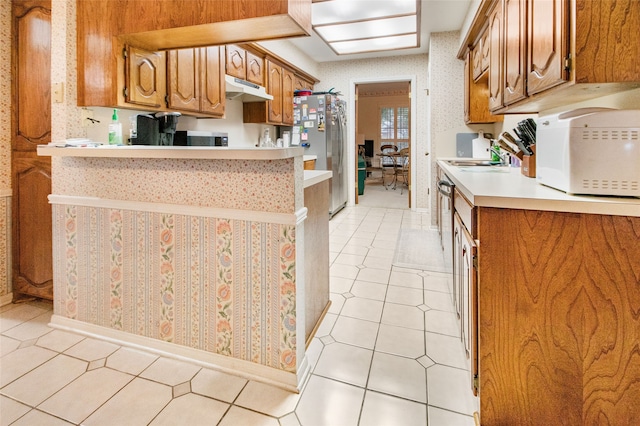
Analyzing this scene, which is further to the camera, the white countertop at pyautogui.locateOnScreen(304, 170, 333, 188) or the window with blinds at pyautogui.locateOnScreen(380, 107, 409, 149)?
the window with blinds at pyautogui.locateOnScreen(380, 107, 409, 149)

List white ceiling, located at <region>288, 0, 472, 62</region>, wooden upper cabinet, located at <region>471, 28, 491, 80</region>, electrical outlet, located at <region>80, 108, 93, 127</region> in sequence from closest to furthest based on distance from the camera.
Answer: electrical outlet, located at <region>80, 108, 93, 127</region> < wooden upper cabinet, located at <region>471, 28, 491, 80</region> < white ceiling, located at <region>288, 0, 472, 62</region>

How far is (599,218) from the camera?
3.61 feet

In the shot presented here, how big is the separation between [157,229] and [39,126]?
4.18 feet

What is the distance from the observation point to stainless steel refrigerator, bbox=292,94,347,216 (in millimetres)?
5066

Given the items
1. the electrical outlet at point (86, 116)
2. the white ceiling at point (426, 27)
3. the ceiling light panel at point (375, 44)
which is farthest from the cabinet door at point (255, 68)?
the electrical outlet at point (86, 116)

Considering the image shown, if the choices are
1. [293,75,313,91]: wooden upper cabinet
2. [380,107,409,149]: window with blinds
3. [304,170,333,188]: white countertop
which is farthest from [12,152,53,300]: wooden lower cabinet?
[380,107,409,149]: window with blinds

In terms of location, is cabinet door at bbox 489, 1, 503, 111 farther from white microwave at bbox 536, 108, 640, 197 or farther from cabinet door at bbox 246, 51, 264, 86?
cabinet door at bbox 246, 51, 264, 86

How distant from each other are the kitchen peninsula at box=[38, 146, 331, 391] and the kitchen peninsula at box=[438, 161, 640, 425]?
77cm

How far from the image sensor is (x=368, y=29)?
4.36 m

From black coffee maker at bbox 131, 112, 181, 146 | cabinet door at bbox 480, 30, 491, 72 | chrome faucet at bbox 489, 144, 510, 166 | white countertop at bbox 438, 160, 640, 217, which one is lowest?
white countertop at bbox 438, 160, 640, 217

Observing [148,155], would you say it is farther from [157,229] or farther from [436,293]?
[436,293]

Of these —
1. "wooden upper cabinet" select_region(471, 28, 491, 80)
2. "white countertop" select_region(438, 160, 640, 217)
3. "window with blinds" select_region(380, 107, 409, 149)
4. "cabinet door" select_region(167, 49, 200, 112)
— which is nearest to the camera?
"white countertop" select_region(438, 160, 640, 217)

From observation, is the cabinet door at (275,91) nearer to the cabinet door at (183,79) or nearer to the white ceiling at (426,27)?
the white ceiling at (426,27)

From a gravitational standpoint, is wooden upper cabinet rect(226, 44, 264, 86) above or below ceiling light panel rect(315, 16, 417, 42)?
below
